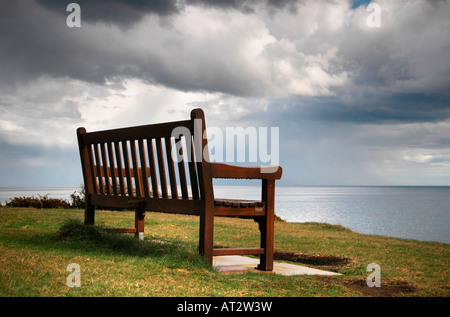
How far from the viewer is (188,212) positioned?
461 centimetres

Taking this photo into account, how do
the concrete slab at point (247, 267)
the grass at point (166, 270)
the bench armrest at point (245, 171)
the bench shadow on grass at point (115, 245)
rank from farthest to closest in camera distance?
the concrete slab at point (247, 267)
the bench armrest at point (245, 171)
the bench shadow on grass at point (115, 245)
the grass at point (166, 270)

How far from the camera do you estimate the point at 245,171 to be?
475cm

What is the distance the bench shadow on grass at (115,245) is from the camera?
14.3 ft

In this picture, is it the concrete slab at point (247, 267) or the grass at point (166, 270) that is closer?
the grass at point (166, 270)

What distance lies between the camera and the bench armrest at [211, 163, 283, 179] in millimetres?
4512

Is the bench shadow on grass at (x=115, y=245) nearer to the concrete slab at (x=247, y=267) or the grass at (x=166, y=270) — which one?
the grass at (x=166, y=270)

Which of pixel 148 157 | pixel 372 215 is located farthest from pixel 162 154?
pixel 372 215

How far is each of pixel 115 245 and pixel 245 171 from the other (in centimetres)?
191

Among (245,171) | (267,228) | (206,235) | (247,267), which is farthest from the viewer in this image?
(247,267)

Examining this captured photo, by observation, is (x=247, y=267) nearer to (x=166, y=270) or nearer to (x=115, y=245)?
(x=166, y=270)

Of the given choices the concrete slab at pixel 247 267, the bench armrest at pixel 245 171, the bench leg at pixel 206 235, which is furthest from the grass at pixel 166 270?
the bench armrest at pixel 245 171

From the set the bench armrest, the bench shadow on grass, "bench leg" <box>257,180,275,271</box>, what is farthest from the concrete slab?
the bench armrest

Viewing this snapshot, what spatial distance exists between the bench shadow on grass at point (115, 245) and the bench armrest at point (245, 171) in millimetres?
856
